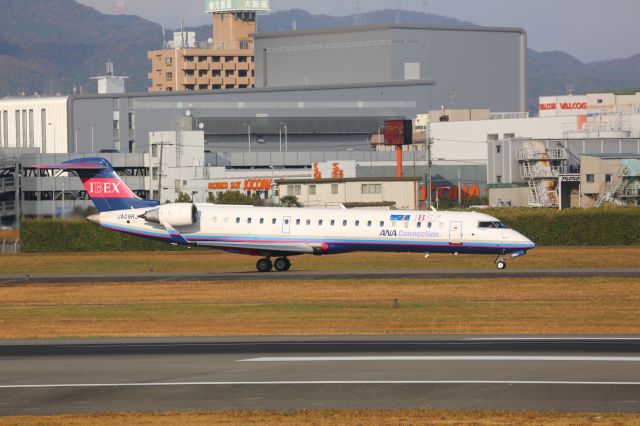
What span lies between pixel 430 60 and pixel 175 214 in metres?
124

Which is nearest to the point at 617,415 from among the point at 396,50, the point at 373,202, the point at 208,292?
the point at 208,292

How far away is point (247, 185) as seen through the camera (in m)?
118

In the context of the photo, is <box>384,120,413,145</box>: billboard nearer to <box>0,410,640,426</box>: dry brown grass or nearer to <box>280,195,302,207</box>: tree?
<box>280,195,302,207</box>: tree

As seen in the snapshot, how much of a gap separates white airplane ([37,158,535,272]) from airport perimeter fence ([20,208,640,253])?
58.2ft

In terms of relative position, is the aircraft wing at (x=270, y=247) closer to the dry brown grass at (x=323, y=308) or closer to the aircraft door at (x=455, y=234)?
the dry brown grass at (x=323, y=308)

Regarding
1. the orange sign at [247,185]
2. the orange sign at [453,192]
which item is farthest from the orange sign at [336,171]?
the orange sign at [453,192]

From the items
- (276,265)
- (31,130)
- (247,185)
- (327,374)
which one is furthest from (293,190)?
(31,130)

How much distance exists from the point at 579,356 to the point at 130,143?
134706mm

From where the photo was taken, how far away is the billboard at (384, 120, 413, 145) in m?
126

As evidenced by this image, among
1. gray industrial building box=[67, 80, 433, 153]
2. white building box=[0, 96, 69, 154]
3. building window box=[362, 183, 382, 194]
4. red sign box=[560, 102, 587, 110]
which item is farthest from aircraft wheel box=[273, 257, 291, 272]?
red sign box=[560, 102, 587, 110]

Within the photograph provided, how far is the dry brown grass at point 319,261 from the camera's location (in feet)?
195

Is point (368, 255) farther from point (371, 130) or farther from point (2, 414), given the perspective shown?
point (371, 130)

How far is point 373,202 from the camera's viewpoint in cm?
9006

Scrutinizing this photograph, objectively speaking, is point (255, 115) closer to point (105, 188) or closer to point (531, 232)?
point (531, 232)
